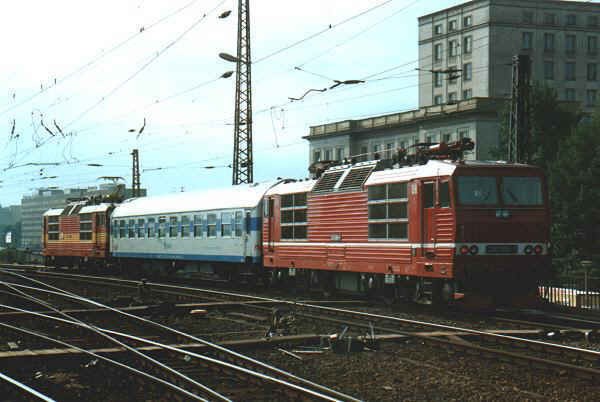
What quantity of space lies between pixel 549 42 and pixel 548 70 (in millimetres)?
3218

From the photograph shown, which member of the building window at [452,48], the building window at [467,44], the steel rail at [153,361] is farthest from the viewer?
the building window at [452,48]

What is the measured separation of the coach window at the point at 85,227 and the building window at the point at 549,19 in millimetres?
69124

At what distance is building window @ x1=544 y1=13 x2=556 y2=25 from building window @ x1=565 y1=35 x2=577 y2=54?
103 inches

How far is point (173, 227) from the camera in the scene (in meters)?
36.5

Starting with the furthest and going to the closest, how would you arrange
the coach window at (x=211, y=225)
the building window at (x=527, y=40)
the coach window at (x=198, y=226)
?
the building window at (x=527, y=40) < the coach window at (x=198, y=226) < the coach window at (x=211, y=225)

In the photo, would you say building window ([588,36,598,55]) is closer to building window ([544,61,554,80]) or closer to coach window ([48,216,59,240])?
building window ([544,61,554,80])

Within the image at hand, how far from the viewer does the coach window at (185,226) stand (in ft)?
116

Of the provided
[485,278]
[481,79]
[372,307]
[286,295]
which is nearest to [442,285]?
[485,278]

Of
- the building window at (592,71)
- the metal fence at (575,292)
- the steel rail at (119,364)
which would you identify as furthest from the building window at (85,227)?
the building window at (592,71)

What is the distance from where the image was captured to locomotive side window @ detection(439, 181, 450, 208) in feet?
63.2

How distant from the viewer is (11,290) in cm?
3106

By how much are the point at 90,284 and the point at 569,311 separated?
19935mm

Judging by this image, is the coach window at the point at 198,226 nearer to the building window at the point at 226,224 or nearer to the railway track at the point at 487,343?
the building window at the point at 226,224

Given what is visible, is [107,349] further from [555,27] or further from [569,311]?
[555,27]
